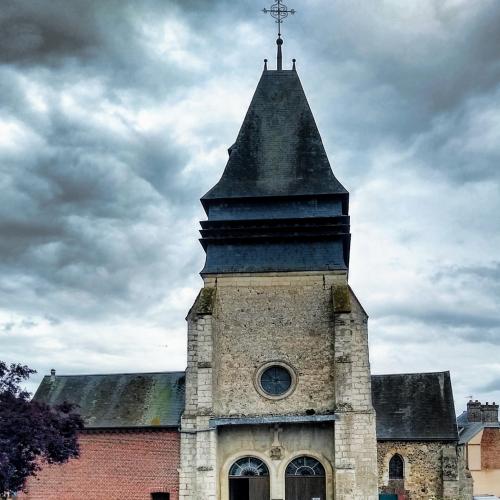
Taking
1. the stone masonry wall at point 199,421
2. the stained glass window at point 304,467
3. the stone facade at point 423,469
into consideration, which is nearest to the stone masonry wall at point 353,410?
the stained glass window at point 304,467

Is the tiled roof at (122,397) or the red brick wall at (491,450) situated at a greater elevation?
the tiled roof at (122,397)

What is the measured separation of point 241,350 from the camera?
90.4 ft

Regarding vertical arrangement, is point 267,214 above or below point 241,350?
above

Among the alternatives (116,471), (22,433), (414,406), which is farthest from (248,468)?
(414,406)

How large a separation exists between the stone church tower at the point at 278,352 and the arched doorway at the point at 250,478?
0.03 m

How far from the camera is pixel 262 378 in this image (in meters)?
27.3

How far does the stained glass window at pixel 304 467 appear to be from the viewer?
26.6m

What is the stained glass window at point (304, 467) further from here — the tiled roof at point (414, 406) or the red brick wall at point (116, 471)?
the tiled roof at point (414, 406)

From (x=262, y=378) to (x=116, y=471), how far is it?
21.7ft

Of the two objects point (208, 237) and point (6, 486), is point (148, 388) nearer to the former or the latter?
point (208, 237)

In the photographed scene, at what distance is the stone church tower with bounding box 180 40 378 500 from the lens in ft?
85.6

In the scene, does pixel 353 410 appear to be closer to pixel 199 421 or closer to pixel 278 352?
pixel 278 352

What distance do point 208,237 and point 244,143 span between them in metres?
4.39

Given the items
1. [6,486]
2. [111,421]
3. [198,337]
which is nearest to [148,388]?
[111,421]
